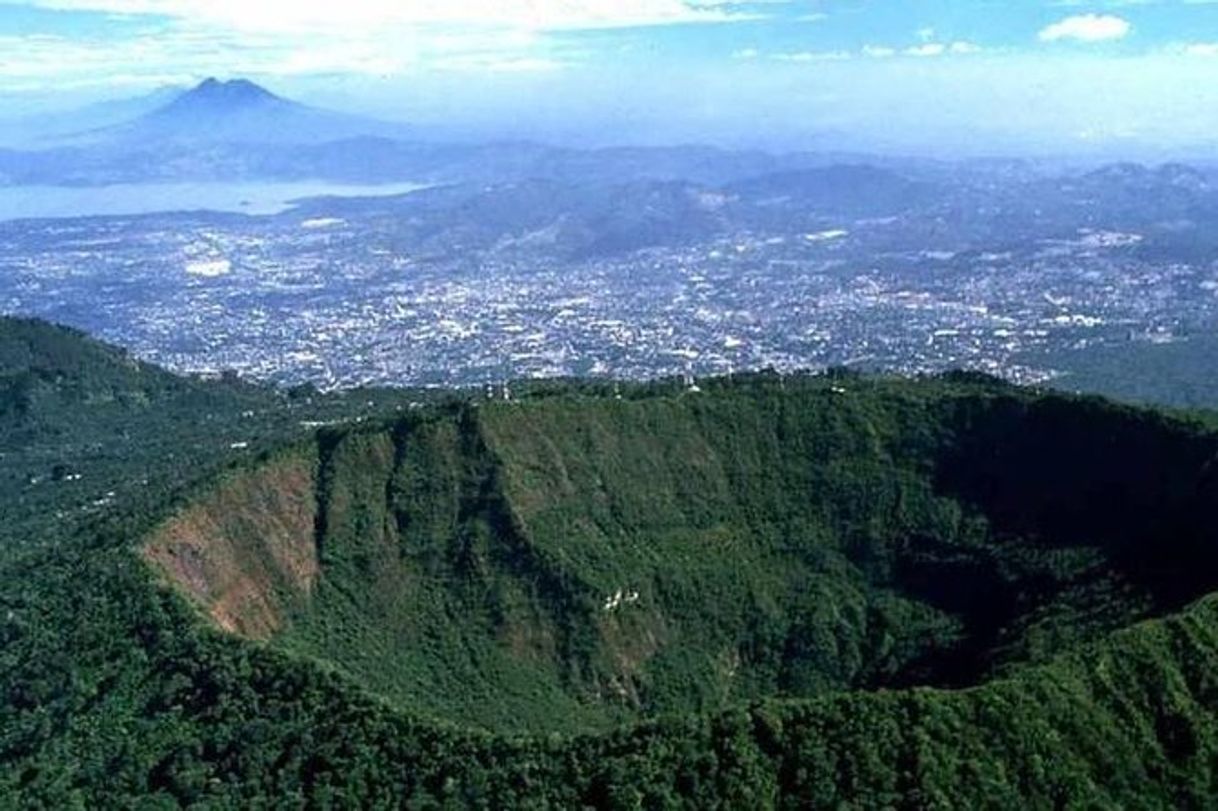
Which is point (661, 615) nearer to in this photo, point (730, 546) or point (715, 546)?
point (715, 546)

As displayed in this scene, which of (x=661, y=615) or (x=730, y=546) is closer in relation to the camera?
(x=661, y=615)

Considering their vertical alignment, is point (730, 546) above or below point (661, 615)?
above

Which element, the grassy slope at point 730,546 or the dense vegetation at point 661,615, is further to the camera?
the grassy slope at point 730,546

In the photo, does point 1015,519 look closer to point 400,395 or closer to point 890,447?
point 890,447

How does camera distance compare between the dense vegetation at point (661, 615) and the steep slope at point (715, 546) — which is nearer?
the dense vegetation at point (661, 615)


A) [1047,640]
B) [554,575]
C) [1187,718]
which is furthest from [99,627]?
[1187,718]

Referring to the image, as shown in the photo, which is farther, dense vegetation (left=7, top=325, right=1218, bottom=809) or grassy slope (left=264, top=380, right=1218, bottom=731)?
grassy slope (left=264, top=380, right=1218, bottom=731)

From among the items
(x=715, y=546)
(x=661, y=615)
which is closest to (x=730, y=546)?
(x=715, y=546)

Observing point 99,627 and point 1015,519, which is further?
point 1015,519
